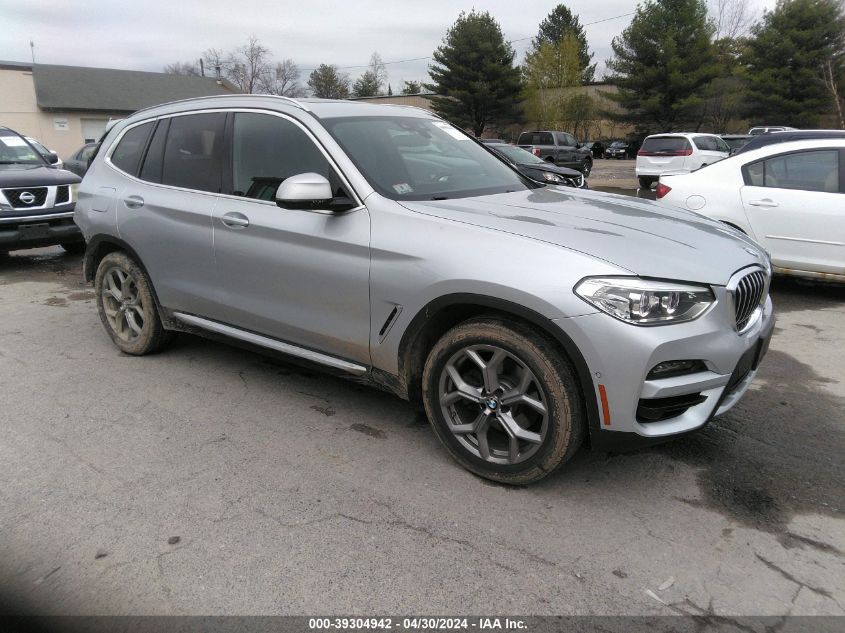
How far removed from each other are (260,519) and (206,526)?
9.2 inches

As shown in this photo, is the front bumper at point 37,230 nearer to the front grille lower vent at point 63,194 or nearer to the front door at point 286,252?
the front grille lower vent at point 63,194

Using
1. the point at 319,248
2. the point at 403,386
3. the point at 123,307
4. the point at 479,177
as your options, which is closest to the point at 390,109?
the point at 479,177

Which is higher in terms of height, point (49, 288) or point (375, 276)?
point (375, 276)

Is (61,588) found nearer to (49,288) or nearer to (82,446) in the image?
(82,446)

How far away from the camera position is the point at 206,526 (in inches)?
112

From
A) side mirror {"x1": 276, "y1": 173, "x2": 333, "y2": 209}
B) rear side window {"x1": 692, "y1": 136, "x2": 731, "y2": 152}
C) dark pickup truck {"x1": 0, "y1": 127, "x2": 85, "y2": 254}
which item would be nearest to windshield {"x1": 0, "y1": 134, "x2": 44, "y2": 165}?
dark pickup truck {"x1": 0, "y1": 127, "x2": 85, "y2": 254}

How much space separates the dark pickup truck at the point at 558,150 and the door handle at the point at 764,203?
60.2 feet

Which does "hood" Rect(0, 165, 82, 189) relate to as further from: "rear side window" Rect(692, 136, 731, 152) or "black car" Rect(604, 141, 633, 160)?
"black car" Rect(604, 141, 633, 160)

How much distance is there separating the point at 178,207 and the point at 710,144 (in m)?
18.8

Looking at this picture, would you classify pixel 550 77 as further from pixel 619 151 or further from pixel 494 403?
pixel 494 403

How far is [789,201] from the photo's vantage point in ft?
21.4

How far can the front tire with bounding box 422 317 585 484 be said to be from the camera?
9.24 ft

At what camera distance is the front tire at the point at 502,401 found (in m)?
2.82

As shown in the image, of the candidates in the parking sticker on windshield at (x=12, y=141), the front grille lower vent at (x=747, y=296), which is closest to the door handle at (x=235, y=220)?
the front grille lower vent at (x=747, y=296)
